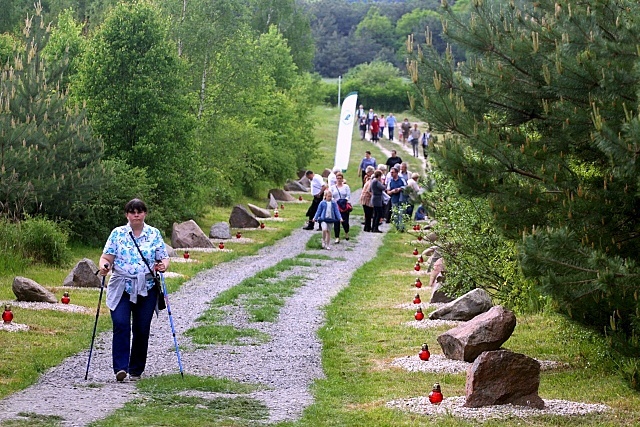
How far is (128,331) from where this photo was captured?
1219 centimetres

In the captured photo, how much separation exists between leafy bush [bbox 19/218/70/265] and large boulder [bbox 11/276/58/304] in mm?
5244

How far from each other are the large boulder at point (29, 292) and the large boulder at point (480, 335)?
6.72m

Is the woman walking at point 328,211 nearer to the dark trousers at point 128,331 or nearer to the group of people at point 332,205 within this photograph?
the group of people at point 332,205

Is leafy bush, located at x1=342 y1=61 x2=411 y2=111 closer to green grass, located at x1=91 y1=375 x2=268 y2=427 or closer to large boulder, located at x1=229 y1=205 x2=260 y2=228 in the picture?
large boulder, located at x1=229 y1=205 x2=260 y2=228

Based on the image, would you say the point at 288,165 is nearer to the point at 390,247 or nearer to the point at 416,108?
the point at 390,247

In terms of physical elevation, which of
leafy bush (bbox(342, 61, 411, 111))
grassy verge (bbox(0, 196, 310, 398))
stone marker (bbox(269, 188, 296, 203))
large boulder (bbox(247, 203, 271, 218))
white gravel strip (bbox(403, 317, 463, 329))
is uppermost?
leafy bush (bbox(342, 61, 411, 111))

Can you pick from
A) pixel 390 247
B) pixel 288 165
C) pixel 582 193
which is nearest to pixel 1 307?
pixel 582 193

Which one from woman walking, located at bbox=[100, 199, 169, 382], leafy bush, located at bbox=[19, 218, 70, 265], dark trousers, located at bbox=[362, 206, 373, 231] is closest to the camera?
woman walking, located at bbox=[100, 199, 169, 382]

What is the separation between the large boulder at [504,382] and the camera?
1095 cm

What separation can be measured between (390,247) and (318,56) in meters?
110

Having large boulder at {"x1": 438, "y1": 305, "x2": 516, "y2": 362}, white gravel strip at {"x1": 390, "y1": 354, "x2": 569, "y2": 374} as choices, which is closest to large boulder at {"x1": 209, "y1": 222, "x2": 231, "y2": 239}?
white gravel strip at {"x1": 390, "y1": 354, "x2": 569, "y2": 374}

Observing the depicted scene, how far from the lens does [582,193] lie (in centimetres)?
1166

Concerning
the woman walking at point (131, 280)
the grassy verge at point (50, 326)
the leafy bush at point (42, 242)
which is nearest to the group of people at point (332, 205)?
the grassy verge at point (50, 326)

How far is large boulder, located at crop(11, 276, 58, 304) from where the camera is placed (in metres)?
17.6
